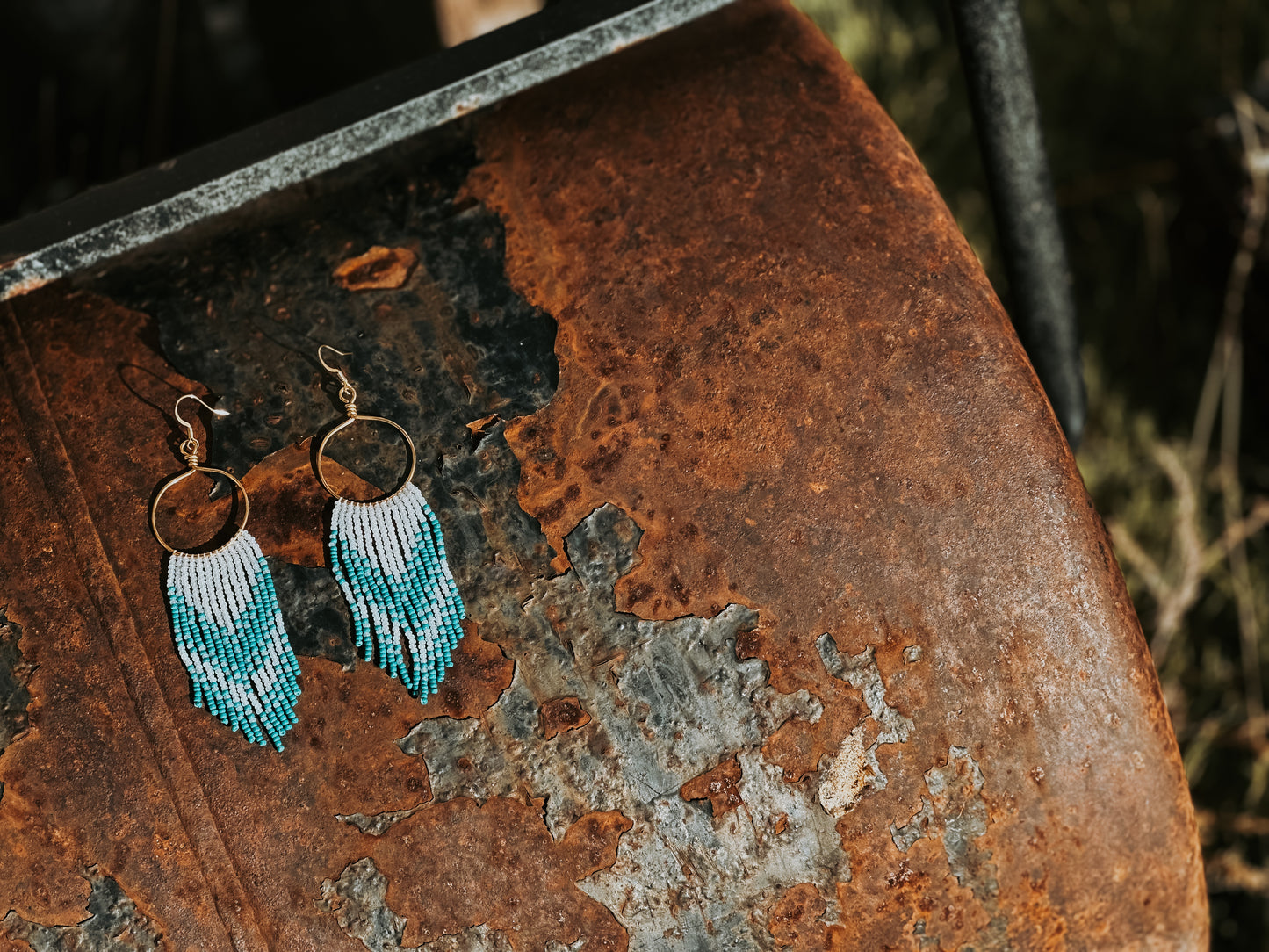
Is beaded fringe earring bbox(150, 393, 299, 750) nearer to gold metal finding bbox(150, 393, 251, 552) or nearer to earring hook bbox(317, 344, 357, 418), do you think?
gold metal finding bbox(150, 393, 251, 552)

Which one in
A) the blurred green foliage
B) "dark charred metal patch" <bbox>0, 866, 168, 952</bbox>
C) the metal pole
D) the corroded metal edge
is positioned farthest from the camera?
the blurred green foliage

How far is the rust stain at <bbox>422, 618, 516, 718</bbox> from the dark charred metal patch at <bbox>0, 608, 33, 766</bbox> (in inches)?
13.0

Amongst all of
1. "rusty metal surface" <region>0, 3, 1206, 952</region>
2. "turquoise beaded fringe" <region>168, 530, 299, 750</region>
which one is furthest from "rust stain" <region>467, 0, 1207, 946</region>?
"turquoise beaded fringe" <region>168, 530, 299, 750</region>

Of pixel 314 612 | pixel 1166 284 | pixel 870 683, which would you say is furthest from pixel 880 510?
pixel 1166 284

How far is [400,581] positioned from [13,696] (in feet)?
1.09

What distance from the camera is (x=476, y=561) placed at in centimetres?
82

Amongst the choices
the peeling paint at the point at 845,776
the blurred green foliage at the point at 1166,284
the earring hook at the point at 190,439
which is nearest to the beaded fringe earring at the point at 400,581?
the earring hook at the point at 190,439

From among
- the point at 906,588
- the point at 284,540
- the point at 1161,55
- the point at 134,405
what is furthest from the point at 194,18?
the point at 1161,55

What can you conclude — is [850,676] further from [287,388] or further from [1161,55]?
[1161,55]

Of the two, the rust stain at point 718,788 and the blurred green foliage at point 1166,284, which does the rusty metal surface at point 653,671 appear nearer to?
the rust stain at point 718,788

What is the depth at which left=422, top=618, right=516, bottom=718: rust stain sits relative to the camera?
2.64 ft

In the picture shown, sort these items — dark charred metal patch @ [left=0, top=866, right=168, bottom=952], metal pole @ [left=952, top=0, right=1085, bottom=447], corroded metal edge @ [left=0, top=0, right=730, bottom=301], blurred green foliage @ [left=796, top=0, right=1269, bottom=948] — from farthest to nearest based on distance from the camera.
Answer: blurred green foliage @ [left=796, top=0, right=1269, bottom=948]
metal pole @ [left=952, top=0, right=1085, bottom=447]
corroded metal edge @ [left=0, top=0, right=730, bottom=301]
dark charred metal patch @ [left=0, top=866, right=168, bottom=952]

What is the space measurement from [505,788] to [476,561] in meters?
0.19

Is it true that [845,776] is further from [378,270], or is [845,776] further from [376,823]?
[378,270]
